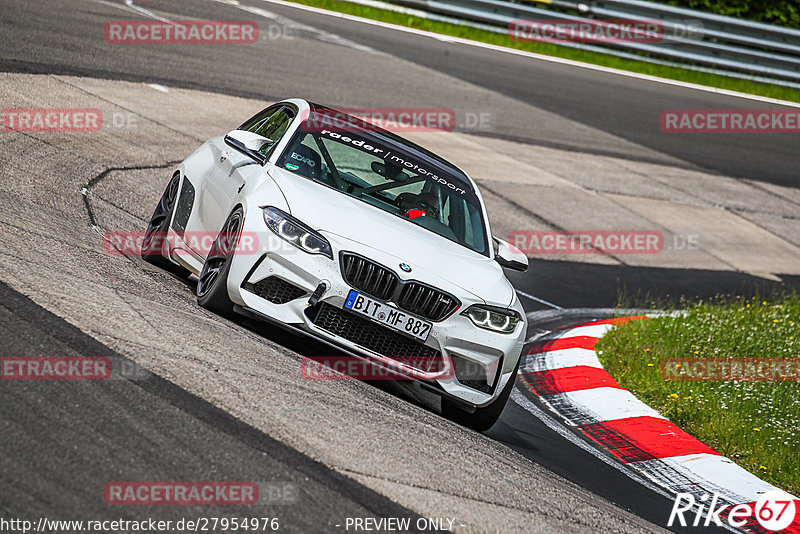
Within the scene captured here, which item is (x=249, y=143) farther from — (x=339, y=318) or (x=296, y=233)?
(x=339, y=318)

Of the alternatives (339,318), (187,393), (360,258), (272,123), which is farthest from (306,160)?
(187,393)

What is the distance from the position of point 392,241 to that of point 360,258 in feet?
1.05

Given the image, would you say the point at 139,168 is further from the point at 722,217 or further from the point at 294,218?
the point at 722,217

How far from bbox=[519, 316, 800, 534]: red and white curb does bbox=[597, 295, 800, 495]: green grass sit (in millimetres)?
136

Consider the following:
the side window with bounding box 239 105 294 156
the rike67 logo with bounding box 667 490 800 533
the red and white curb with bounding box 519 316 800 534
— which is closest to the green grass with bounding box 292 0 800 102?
the red and white curb with bounding box 519 316 800 534

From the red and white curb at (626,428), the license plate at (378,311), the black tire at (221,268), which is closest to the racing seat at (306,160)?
the black tire at (221,268)

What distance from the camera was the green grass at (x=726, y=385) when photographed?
675 centimetres

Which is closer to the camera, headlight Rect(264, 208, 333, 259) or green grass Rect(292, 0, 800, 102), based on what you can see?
headlight Rect(264, 208, 333, 259)

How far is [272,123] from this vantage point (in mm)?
7473

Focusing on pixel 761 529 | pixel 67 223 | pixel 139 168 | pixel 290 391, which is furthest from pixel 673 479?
pixel 139 168

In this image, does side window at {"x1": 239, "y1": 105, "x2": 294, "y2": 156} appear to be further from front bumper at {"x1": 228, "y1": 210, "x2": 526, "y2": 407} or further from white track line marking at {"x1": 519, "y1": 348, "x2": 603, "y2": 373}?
white track line marking at {"x1": 519, "y1": 348, "x2": 603, "y2": 373}

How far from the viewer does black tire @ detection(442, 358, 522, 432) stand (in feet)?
20.1

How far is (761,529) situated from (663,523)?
775 mm

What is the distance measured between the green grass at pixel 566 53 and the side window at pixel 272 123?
1552cm
